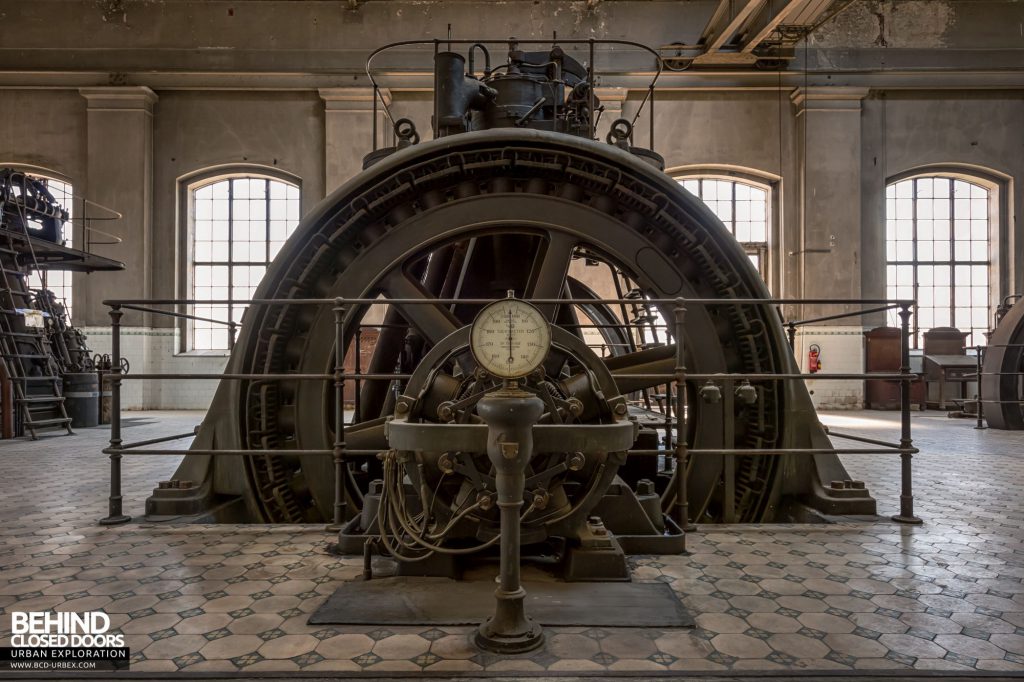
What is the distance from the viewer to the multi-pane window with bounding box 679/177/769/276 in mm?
14031

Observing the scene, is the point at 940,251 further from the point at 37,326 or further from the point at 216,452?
the point at 37,326

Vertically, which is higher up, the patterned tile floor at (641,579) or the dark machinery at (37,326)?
the dark machinery at (37,326)

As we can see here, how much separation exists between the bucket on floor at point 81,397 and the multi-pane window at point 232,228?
4.06 m

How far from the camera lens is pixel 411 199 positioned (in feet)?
14.4

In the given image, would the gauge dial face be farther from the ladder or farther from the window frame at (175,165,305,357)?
the window frame at (175,165,305,357)

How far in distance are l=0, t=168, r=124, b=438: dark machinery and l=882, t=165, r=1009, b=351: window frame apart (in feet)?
51.5

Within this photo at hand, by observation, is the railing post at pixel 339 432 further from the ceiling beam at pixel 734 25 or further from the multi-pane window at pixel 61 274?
the multi-pane window at pixel 61 274

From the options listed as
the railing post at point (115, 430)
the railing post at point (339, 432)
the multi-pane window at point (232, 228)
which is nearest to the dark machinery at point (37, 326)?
the multi-pane window at point (232, 228)

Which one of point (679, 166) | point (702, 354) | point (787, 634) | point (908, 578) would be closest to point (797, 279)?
point (679, 166)

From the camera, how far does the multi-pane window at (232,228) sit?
14.0 m

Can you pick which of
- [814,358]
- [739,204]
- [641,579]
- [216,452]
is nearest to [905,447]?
[641,579]

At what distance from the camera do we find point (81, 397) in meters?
9.84

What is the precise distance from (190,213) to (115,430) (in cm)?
1178

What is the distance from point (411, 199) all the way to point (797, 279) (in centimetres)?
1122
